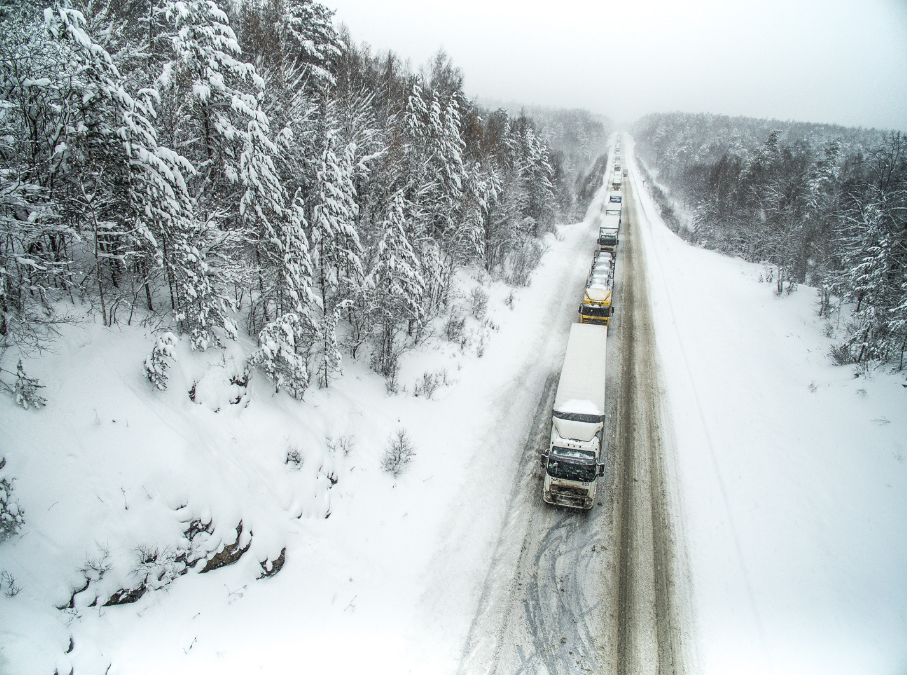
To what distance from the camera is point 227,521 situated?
754 centimetres

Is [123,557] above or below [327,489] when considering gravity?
above

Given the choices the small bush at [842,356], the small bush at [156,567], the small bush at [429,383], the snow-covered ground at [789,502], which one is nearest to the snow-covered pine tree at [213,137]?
the small bush at [156,567]

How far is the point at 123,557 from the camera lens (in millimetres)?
6203

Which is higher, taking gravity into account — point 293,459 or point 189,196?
point 189,196

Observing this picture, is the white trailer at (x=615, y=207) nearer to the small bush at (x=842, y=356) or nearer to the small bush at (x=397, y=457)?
the small bush at (x=842, y=356)

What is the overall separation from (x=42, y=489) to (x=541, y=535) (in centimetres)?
942

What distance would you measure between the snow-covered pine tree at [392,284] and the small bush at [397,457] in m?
3.15

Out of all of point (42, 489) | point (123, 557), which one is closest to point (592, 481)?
point (123, 557)

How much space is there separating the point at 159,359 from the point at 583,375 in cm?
1067

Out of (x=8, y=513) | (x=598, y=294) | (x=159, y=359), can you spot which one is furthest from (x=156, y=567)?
(x=598, y=294)

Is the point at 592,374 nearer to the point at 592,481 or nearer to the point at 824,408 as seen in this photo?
the point at 592,481

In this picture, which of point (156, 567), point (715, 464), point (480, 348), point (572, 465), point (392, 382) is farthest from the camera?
point (480, 348)

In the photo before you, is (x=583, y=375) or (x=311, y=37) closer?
(x=583, y=375)

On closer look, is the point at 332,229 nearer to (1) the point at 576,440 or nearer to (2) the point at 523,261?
(1) the point at 576,440
